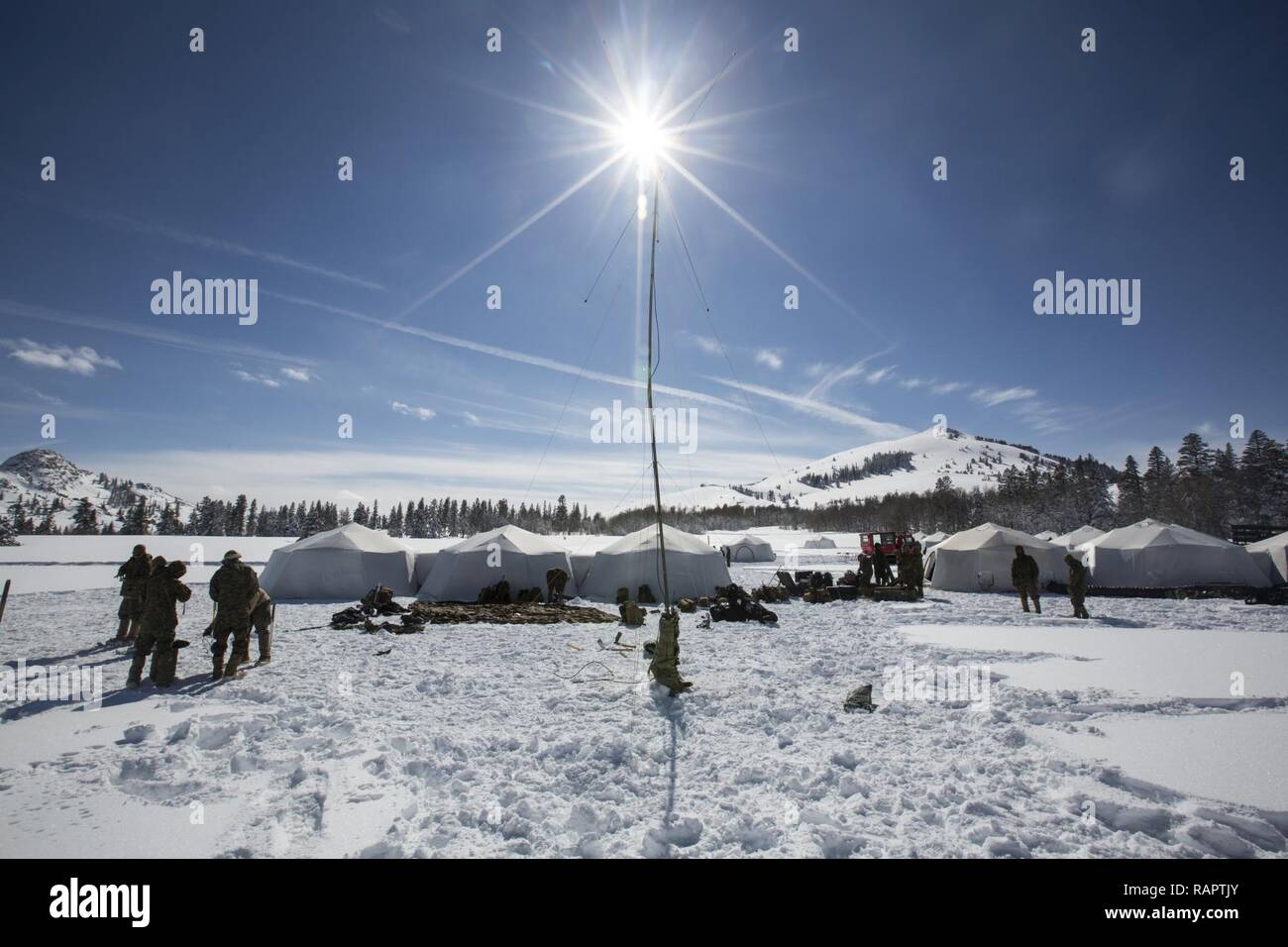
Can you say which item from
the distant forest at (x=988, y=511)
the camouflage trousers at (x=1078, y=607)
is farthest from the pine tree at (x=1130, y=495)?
the camouflage trousers at (x=1078, y=607)

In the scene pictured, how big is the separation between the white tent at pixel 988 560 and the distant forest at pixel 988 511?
27841 millimetres

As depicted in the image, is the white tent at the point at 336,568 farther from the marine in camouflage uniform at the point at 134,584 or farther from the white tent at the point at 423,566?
the marine in camouflage uniform at the point at 134,584

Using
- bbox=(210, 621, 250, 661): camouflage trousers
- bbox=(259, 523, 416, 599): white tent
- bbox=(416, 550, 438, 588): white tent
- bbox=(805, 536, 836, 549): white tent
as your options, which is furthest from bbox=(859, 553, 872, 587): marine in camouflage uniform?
bbox=(805, 536, 836, 549): white tent

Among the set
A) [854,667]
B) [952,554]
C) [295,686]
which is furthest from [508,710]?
[952,554]

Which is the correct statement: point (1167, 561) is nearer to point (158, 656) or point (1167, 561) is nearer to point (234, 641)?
point (234, 641)

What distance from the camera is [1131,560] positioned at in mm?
23578

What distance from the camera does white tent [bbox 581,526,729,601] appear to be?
20.3 meters

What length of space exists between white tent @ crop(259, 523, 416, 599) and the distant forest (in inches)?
1152

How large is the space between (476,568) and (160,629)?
41.1ft

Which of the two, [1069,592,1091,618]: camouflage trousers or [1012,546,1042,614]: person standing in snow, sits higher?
[1012,546,1042,614]: person standing in snow

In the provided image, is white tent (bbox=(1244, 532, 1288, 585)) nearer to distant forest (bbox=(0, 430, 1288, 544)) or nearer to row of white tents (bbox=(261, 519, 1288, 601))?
row of white tents (bbox=(261, 519, 1288, 601))

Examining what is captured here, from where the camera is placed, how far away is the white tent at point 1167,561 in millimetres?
22312

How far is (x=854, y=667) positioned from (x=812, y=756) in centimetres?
462
